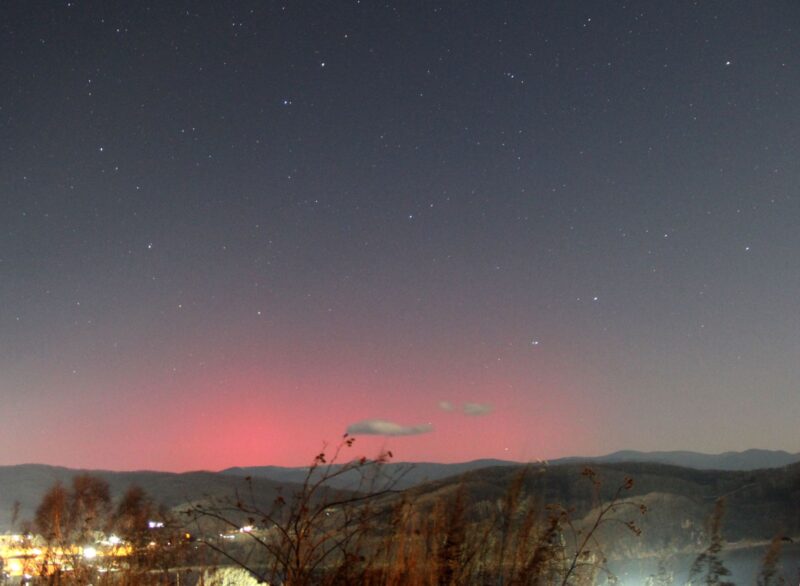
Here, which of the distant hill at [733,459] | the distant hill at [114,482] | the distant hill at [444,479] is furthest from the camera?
the distant hill at [733,459]

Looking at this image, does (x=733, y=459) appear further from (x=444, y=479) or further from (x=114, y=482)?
(x=444, y=479)

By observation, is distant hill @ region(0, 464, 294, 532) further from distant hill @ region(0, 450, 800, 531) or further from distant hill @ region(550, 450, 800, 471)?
distant hill @ region(550, 450, 800, 471)

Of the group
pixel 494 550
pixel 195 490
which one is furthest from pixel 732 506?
pixel 195 490

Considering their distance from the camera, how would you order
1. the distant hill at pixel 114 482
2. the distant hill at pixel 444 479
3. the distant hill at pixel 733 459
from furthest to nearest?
the distant hill at pixel 733 459 → the distant hill at pixel 114 482 → the distant hill at pixel 444 479

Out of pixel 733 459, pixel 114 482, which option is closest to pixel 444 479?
pixel 114 482

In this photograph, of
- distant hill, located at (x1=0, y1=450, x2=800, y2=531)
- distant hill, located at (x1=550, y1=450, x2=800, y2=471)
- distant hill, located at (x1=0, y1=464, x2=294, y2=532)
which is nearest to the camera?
distant hill, located at (x1=0, y1=450, x2=800, y2=531)

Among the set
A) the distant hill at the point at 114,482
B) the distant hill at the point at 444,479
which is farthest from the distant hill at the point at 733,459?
the distant hill at the point at 114,482

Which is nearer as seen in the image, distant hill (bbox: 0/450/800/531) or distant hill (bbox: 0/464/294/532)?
distant hill (bbox: 0/450/800/531)

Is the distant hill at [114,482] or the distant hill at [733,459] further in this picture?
the distant hill at [733,459]

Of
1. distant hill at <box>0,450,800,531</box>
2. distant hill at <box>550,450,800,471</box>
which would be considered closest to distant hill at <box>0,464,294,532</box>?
distant hill at <box>0,450,800,531</box>

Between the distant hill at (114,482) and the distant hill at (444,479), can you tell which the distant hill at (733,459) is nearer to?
the distant hill at (444,479)

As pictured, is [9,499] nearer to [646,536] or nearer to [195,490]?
[195,490]

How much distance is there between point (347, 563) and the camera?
2941 mm

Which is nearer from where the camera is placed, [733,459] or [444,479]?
[444,479]
